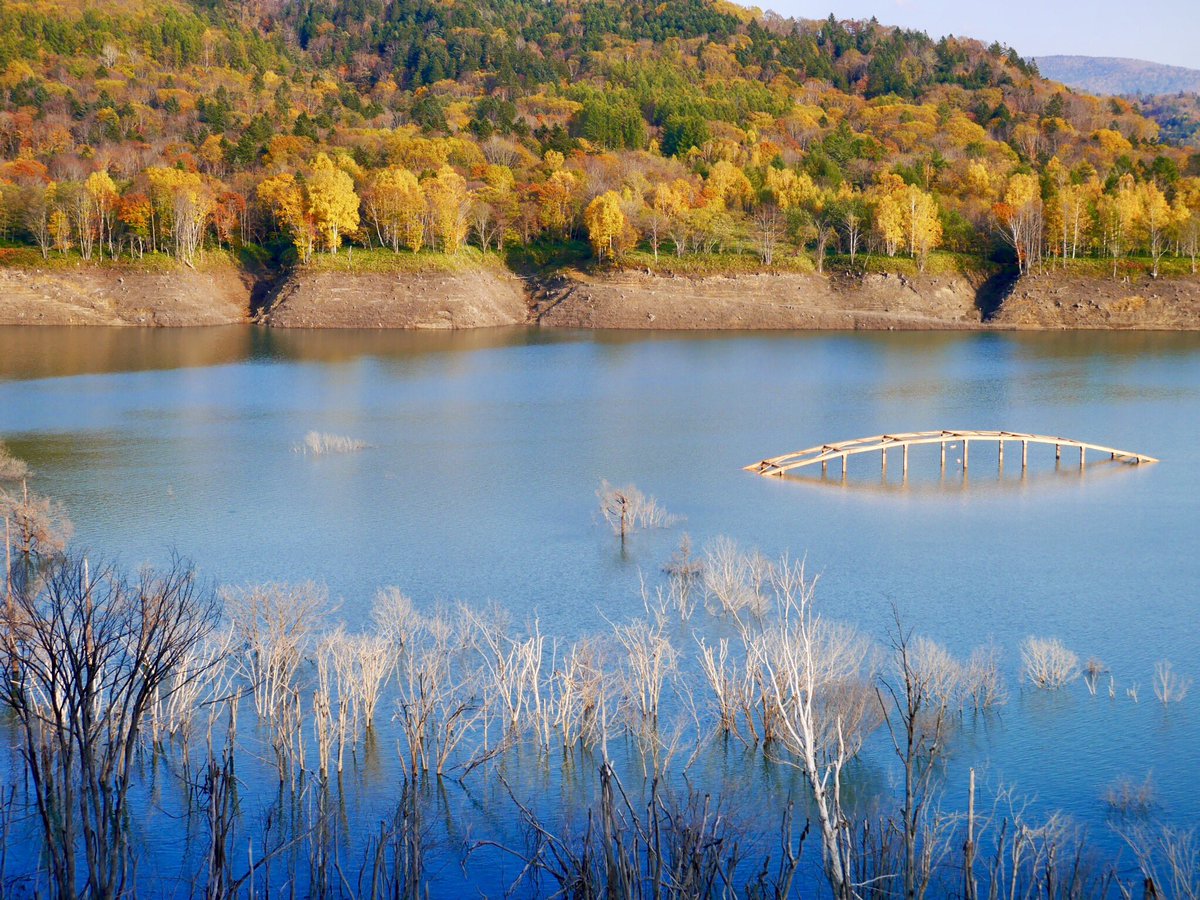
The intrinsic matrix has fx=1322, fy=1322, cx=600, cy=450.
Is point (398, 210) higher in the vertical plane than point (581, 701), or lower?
higher

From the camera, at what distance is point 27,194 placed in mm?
68500

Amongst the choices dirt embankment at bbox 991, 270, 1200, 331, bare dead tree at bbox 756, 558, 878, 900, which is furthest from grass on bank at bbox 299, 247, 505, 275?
bare dead tree at bbox 756, 558, 878, 900

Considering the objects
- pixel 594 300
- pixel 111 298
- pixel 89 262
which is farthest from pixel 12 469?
pixel 594 300

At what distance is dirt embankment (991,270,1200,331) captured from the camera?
64.4m

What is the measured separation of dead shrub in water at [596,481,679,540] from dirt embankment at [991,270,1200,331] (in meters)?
43.7

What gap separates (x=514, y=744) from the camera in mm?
15656

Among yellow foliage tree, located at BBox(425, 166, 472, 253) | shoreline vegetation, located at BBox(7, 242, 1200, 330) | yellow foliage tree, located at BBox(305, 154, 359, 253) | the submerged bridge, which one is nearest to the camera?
the submerged bridge

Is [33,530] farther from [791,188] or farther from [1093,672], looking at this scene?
[791,188]

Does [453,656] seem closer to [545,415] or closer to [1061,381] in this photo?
[545,415]

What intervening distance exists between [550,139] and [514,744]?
79.9 m

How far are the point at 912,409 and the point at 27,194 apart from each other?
4985cm

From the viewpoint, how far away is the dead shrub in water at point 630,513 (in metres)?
25.7

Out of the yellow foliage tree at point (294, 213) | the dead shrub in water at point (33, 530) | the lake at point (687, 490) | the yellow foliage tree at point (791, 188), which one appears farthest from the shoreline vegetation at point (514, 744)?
the yellow foliage tree at point (791, 188)

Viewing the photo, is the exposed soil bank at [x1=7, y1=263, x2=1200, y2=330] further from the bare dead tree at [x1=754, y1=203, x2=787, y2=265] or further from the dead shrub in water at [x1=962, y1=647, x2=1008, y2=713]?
the dead shrub in water at [x1=962, y1=647, x2=1008, y2=713]
